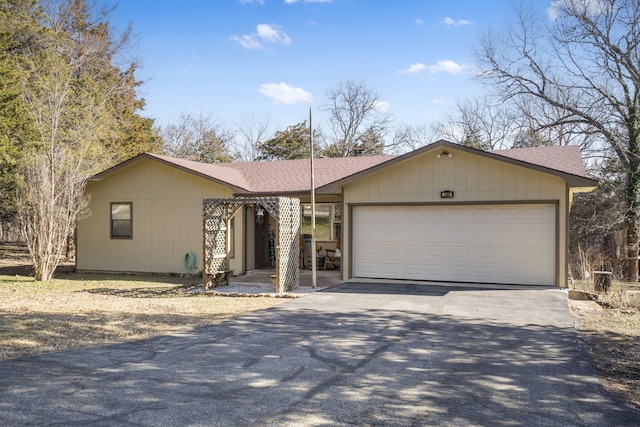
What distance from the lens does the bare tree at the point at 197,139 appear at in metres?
37.1

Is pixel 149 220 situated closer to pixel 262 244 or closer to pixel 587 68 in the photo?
pixel 262 244

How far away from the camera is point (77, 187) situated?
47.4 ft

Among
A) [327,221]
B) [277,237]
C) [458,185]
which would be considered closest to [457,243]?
[458,185]

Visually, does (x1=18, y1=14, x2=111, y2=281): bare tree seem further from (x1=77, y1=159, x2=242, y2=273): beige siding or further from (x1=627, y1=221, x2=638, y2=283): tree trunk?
(x1=627, y1=221, x2=638, y2=283): tree trunk

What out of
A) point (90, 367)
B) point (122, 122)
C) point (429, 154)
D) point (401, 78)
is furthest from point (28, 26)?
point (90, 367)

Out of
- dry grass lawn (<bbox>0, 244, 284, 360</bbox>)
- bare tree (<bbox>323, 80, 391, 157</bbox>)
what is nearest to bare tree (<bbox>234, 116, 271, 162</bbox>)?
bare tree (<bbox>323, 80, 391, 157</bbox>)

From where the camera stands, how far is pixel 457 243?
42.4 feet

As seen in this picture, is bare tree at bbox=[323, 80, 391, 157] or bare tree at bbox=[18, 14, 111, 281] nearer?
bare tree at bbox=[18, 14, 111, 281]

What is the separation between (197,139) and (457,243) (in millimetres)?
28907

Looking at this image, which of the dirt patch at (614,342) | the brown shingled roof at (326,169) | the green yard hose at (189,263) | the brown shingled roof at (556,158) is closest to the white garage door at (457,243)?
the brown shingled roof at (326,169)

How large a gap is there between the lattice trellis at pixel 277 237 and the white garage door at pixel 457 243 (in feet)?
7.49

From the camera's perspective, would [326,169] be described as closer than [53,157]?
No

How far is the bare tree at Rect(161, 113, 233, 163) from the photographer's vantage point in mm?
37125

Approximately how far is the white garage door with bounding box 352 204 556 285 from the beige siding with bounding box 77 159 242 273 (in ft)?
13.2
